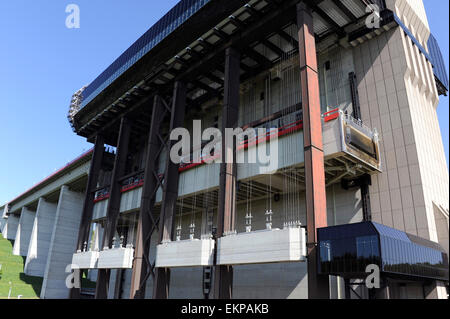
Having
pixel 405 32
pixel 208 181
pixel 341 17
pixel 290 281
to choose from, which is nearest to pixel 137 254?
pixel 208 181

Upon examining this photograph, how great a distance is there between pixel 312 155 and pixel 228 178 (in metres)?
7.46

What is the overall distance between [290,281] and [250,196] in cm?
852

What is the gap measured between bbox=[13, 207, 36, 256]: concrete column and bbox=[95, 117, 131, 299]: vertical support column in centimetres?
4316

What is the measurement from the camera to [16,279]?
56094 mm

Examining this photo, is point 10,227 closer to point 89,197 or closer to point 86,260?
point 89,197

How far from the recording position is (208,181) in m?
30.9

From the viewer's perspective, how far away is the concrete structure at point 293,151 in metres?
21.7

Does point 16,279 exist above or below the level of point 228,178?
below

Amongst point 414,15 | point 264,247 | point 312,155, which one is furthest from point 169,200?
point 414,15

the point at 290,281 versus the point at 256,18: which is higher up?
the point at 256,18

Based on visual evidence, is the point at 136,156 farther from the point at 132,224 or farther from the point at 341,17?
the point at 341,17

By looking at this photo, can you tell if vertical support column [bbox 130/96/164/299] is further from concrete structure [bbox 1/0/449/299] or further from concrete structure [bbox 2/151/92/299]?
concrete structure [bbox 2/151/92/299]
